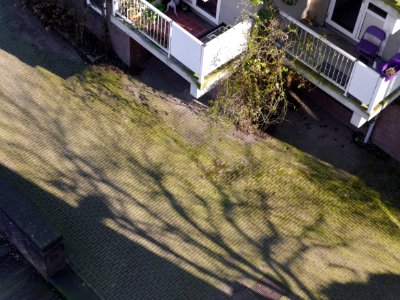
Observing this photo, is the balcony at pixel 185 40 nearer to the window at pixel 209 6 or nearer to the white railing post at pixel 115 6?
the white railing post at pixel 115 6

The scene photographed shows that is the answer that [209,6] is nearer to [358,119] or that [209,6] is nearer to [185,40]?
[185,40]

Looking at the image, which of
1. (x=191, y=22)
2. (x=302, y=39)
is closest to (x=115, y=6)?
(x=191, y=22)

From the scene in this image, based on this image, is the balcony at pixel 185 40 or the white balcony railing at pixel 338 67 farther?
the balcony at pixel 185 40

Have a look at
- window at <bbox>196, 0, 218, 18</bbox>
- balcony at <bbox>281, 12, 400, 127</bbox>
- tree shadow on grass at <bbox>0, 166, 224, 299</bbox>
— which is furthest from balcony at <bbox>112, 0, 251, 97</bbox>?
tree shadow on grass at <bbox>0, 166, 224, 299</bbox>

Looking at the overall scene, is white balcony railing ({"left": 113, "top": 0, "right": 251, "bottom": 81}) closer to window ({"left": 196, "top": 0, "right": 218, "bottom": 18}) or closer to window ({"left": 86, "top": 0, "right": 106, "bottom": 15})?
window ({"left": 86, "top": 0, "right": 106, "bottom": 15})

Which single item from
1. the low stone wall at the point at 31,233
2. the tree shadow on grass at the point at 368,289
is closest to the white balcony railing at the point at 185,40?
the low stone wall at the point at 31,233

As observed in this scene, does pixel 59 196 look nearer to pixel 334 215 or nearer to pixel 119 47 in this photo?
pixel 119 47
